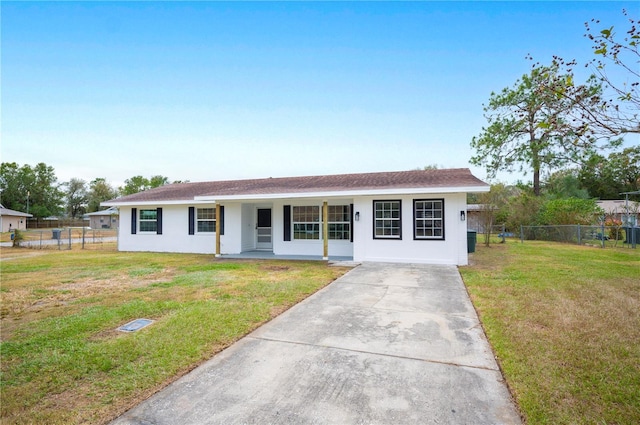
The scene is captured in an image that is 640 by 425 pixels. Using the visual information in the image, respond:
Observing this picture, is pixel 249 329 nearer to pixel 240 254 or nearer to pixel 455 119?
pixel 240 254

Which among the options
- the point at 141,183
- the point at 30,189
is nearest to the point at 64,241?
the point at 141,183

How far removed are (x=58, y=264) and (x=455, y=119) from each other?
18182 mm

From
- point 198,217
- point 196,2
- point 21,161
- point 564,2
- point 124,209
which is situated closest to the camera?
point 564,2

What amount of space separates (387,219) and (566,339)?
7.21m

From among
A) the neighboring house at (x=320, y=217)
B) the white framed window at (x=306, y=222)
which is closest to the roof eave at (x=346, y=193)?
the neighboring house at (x=320, y=217)

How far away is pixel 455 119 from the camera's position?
16.3m

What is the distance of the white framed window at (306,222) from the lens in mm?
12906

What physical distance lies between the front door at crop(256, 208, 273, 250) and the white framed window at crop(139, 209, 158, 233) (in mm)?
4997

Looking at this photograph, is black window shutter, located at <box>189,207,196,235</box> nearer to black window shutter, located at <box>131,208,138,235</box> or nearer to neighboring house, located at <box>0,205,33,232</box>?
black window shutter, located at <box>131,208,138,235</box>

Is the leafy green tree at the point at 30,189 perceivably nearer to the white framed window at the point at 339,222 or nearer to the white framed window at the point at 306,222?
the white framed window at the point at 306,222

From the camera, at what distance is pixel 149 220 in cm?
1541

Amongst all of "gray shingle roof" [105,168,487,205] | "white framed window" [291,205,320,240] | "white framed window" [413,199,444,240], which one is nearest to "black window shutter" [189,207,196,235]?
"gray shingle roof" [105,168,487,205]

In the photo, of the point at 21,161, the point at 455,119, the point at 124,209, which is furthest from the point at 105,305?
the point at 21,161

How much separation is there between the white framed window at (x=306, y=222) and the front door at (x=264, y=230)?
1853 mm
